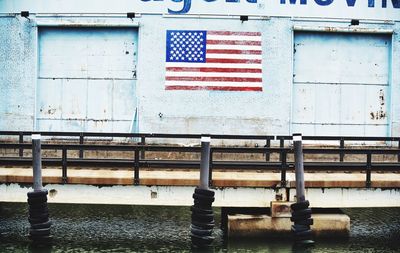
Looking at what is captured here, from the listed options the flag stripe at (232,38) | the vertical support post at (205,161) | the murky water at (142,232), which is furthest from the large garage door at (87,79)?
the vertical support post at (205,161)

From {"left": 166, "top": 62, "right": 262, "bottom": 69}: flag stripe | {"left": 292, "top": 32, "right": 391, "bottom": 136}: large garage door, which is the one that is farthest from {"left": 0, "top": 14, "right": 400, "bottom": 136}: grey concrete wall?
{"left": 292, "top": 32, "right": 391, "bottom": 136}: large garage door

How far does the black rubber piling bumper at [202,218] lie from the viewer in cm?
1328

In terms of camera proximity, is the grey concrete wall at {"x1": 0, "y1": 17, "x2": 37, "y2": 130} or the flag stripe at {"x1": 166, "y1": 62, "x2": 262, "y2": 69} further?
the grey concrete wall at {"x1": 0, "y1": 17, "x2": 37, "y2": 130}

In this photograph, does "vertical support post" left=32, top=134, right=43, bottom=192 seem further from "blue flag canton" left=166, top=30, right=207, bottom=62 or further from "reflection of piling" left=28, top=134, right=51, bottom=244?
"blue flag canton" left=166, top=30, right=207, bottom=62

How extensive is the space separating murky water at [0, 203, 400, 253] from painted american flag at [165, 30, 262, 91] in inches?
261

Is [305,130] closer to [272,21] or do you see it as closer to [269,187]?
[272,21]

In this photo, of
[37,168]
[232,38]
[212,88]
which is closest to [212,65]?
[212,88]

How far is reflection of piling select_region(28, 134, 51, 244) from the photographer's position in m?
13.3

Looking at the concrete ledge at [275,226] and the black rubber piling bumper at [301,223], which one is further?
the concrete ledge at [275,226]

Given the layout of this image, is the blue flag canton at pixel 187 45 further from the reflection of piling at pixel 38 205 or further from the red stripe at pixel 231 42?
the reflection of piling at pixel 38 205

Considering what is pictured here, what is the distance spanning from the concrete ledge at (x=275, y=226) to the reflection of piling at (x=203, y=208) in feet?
3.33

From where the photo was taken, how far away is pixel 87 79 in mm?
24812

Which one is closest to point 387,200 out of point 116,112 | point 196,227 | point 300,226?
point 300,226

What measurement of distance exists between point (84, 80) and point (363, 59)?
9.49 meters
